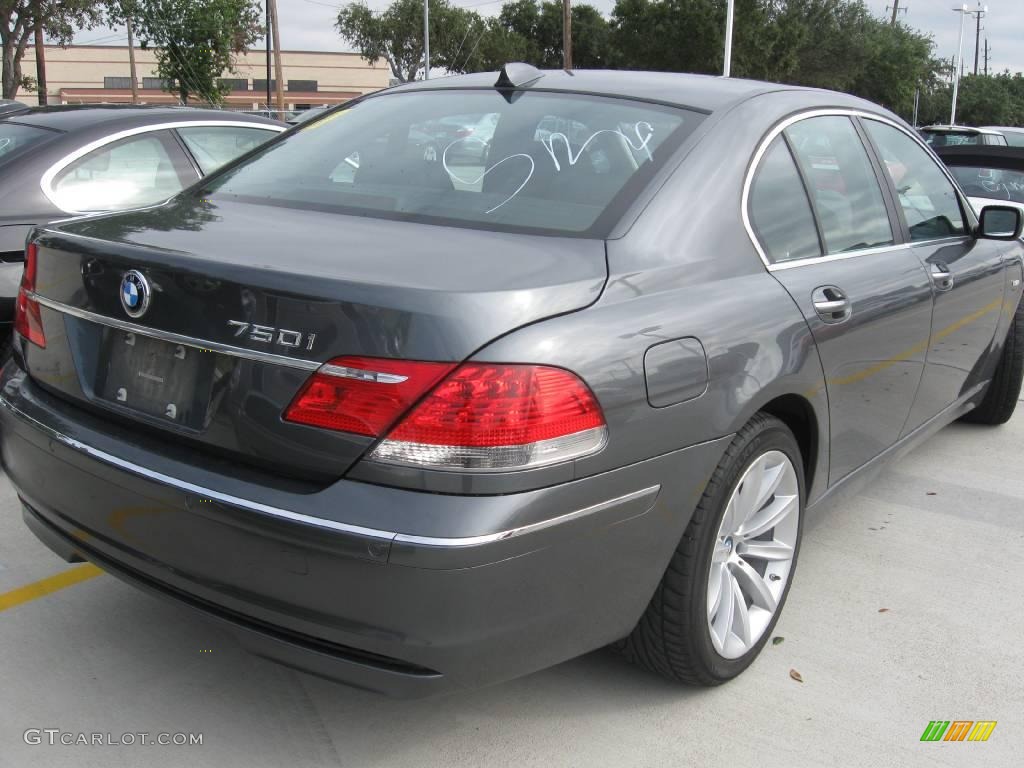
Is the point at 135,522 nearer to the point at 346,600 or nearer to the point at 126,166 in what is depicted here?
the point at 346,600

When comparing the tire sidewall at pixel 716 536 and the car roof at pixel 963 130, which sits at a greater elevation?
the car roof at pixel 963 130

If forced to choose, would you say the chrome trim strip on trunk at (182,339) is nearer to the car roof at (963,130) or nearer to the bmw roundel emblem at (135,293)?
the bmw roundel emblem at (135,293)

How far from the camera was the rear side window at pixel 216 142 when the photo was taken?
5.46 m

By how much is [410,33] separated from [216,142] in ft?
198

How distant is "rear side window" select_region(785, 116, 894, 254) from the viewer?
10.2ft

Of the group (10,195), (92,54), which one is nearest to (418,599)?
(10,195)

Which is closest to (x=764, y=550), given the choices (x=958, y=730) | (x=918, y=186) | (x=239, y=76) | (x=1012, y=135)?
(x=958, y=730)

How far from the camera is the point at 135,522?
2.30 metres

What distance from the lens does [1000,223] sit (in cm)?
412

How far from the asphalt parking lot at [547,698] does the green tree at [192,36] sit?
111 feet

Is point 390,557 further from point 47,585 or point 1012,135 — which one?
point 1012,135

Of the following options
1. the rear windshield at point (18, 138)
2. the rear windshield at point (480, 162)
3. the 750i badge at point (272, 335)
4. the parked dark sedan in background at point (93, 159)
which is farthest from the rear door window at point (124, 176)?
the 750i badge at point (272, 335)

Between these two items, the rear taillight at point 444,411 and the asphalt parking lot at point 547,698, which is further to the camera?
the asphalt parking lot at point 547,698

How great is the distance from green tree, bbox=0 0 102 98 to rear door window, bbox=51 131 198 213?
20.8m
